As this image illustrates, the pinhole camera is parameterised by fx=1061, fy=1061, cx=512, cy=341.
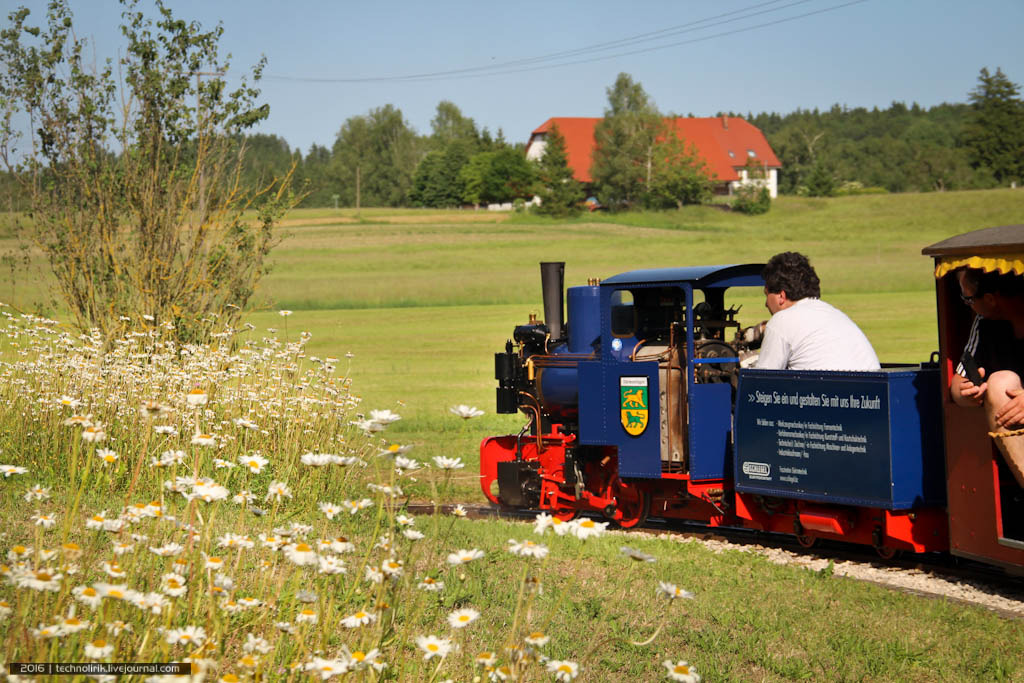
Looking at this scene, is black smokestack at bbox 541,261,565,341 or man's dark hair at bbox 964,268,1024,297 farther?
black smokestack at bbox 541,261,565,341

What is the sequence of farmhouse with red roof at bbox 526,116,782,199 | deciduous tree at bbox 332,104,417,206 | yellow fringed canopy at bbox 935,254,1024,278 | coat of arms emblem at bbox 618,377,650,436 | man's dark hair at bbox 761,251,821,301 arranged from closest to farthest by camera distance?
yellow fringed canopy at bbox 935,254,1024,278
man's dark hair at bbox 761,251,821,301
coat of arms emblem at bbox 618,377,650,436
farmhouse with red roof at bbox 526,116,782,199
deciduous tree at bbox 332,104,417,206

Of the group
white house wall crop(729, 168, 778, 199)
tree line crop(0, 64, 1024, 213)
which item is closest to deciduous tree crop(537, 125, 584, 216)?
tree line crop(0, 64, 1024, 213)

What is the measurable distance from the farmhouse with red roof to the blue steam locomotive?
93.9 meters

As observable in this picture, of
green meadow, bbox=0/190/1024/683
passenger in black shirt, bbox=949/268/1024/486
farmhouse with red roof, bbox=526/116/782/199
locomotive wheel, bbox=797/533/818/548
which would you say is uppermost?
farmhouse with red roof, bbox=526/116/782/199

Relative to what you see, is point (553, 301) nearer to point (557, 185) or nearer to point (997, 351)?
point (997, 351)

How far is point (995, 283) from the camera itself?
731 centimetres

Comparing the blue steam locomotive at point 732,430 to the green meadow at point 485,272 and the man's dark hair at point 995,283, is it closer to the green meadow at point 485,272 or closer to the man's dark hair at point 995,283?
the man's dark hair at point 995,283

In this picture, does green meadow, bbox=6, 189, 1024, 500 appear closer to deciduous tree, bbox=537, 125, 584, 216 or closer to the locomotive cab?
the locomotive cab

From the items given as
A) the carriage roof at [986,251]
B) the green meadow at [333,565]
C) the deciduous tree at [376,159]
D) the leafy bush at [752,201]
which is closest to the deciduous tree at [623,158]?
the leafy bush at [752,201]

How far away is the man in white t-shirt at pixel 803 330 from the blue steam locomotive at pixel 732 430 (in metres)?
0.19

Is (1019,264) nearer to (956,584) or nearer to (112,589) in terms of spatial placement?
(956,584)

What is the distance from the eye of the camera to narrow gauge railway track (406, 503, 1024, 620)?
7.61 metres

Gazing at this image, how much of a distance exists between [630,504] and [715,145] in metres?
108

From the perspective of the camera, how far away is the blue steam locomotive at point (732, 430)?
7.64 m
